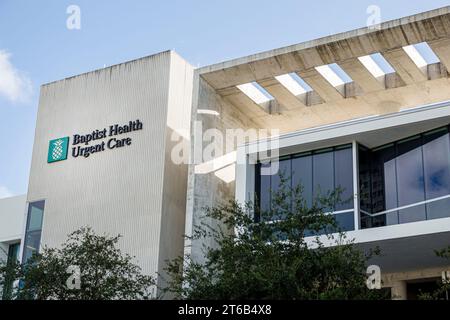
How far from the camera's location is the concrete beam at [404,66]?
30023 mm

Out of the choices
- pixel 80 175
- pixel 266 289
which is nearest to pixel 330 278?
pixel 266 289

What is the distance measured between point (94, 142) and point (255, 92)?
7.29m

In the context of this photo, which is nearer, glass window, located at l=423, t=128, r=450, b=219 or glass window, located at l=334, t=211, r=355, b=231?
glass window, located at l=423, t=128, r=450, b=219

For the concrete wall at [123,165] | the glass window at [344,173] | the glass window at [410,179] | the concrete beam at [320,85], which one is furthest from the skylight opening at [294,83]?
the glass window at [410,179]

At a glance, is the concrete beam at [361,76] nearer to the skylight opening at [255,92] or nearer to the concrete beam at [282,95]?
the concrete beam at [282,95]

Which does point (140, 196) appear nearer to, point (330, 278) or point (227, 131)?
point (227, 131)

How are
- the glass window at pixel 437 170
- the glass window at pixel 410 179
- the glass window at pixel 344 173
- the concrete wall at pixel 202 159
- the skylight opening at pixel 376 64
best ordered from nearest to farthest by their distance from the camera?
the glass window at pixel 437 170 < the glass window at pixel 410 179 < the glass window at pixel 344 173 < the concrete wall at pixel 202 159 < the skylight opening at pixel 376 64

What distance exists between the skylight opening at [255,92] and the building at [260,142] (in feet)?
0.18

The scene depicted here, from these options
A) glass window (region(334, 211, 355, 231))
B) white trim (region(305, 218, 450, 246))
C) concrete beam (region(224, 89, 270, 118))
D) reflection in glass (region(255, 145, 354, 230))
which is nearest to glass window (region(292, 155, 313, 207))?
reflection in glass (region(255, 145, 354, 230))

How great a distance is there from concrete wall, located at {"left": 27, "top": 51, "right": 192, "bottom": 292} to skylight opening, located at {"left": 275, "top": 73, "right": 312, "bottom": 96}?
4.23 meters

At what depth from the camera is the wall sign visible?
1329 inches

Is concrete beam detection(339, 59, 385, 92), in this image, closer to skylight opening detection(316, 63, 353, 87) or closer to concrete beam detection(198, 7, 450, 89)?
skylight opening detection(316, 63, 353, 87)

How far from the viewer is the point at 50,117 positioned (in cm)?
3634

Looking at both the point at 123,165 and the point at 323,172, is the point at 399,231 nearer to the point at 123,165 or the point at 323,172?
the point at 323,172
